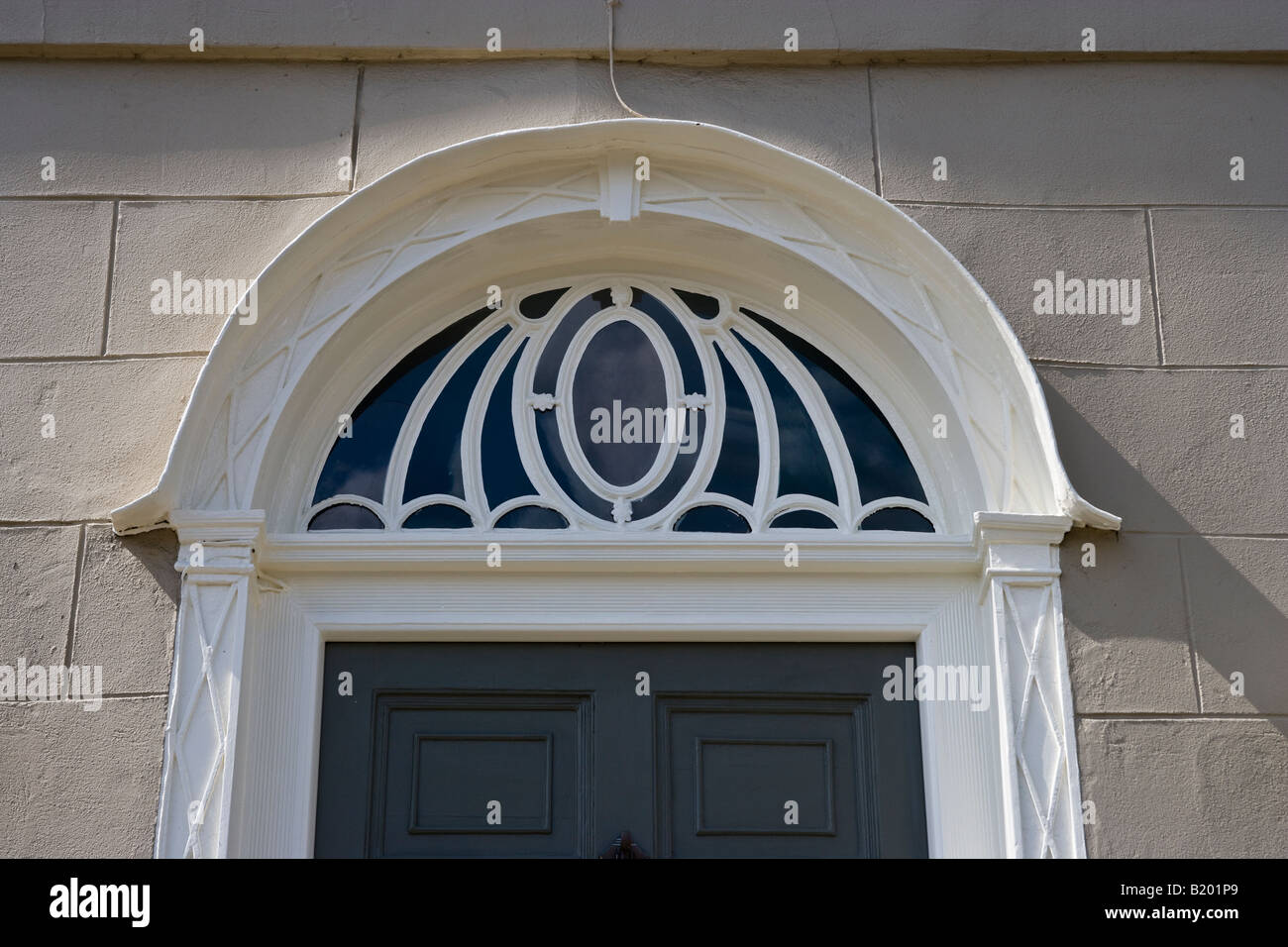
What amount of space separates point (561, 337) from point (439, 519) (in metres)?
0.78

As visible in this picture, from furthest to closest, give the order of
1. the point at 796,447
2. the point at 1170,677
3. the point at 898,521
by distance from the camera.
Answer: the point at 796,447
the point at 898,521
the point at 1170,677

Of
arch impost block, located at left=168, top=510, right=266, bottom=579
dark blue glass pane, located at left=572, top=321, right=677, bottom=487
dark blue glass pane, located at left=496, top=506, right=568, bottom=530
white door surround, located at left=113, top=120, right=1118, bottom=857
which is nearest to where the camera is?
white door surround, located at left=113, top=120, right=1118, bottom=857

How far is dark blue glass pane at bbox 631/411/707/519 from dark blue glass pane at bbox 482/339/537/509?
0.37m

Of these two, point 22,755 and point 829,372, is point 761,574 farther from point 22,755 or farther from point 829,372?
point 22,755

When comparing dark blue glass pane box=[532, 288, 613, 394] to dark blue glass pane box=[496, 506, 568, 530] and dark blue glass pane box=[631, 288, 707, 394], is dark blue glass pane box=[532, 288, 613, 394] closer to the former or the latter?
dark blue glass pane box=[631, 288, 707, 394]

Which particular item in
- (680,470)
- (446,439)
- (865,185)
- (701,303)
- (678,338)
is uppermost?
(865,185)

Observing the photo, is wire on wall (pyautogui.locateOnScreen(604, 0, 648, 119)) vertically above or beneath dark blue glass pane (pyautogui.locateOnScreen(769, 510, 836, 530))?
above

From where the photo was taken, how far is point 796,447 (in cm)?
555

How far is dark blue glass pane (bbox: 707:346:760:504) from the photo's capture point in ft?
18.0

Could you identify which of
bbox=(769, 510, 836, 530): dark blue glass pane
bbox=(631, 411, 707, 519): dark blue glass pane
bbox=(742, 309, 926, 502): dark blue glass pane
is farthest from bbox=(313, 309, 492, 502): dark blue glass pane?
bbox=(769, 510, 836, 530): dark blue glass pane

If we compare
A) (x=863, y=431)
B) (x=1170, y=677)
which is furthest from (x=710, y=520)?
(x=1170, y=677)

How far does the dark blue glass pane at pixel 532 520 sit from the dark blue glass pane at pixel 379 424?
415mm

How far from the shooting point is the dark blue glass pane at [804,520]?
5430 millimetres

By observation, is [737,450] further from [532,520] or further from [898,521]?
[532,520]
